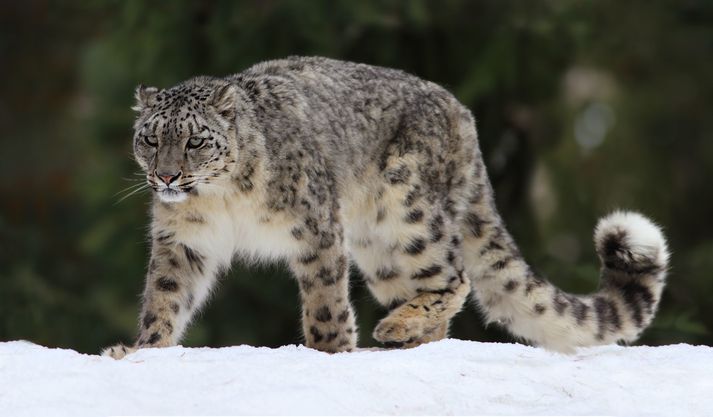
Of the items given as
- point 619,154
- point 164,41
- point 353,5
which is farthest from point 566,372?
point 619,154

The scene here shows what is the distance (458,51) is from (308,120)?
15.6 ft

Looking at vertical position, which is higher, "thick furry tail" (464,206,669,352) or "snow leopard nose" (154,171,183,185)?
"snow leopard nose" (154,171,183,185)

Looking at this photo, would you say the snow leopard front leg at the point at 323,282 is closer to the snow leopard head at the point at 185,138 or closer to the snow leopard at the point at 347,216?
the snow leopard at the point at 347,216

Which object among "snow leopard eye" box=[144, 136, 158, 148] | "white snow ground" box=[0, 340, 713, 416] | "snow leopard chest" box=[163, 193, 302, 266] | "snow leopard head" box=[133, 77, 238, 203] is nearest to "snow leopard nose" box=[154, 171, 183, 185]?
"snow leopard head" box=[133, 77, 238, 203]

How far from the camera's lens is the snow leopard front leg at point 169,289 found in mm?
8734

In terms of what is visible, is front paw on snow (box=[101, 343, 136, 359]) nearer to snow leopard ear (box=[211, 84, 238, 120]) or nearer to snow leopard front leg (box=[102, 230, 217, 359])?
snow leopard front leg (box=[102, 230, 217, 359])

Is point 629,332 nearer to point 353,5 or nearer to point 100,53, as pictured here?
point 353,5

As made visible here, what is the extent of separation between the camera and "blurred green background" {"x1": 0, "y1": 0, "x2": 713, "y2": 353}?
13.2 metres

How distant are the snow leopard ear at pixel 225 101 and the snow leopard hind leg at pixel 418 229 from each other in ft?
3.90

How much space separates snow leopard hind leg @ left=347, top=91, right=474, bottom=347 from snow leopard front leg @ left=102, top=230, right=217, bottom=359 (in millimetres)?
1188

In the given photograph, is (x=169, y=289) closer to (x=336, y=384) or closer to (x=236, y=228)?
(x=236, y=228)

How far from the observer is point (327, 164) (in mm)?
9062

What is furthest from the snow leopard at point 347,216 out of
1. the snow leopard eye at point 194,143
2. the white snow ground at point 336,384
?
the white snow ground at point 336,384

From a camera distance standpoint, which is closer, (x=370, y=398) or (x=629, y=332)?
(x=370, y=398)
